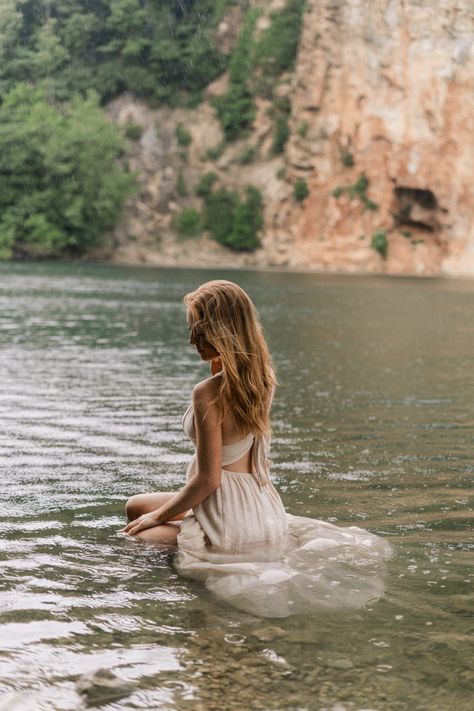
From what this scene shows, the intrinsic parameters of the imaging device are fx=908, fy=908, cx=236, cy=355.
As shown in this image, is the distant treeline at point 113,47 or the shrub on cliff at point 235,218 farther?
the distant treeline at point 113,47

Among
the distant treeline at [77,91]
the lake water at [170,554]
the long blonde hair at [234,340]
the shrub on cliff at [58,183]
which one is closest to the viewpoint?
the lake water at [170,554]

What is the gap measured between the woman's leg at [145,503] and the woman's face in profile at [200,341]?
1145 millimetres

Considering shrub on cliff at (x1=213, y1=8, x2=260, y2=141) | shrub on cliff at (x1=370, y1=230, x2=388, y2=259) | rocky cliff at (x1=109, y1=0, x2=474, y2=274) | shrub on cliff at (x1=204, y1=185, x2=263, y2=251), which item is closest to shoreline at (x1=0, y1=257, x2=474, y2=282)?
rocky cliff at (x1=109, y1=0, x2=474, y2=274)

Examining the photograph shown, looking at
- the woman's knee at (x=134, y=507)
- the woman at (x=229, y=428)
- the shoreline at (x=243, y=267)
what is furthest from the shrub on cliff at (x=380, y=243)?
the woman at (x=229, y=428)

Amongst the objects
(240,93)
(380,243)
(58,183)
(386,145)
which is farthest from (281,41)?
(58,183)

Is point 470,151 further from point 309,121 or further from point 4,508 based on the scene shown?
point 4,508

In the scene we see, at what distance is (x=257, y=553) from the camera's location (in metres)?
4.97

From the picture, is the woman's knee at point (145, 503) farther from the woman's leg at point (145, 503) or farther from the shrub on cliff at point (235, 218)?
the shrub on cliff at point (235, 218)

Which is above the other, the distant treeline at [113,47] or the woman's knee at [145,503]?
the distant treeline at [113,47]

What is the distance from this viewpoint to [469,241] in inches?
2224

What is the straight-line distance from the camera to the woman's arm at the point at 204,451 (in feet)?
15.2

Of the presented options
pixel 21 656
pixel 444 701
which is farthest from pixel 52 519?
pixel 444 701

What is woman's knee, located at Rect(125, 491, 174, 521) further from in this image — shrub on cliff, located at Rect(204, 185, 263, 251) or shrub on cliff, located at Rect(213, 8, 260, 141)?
shrub on cliff, located at Rect(213, 8, 260, 141)

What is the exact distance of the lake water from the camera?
146 inches
